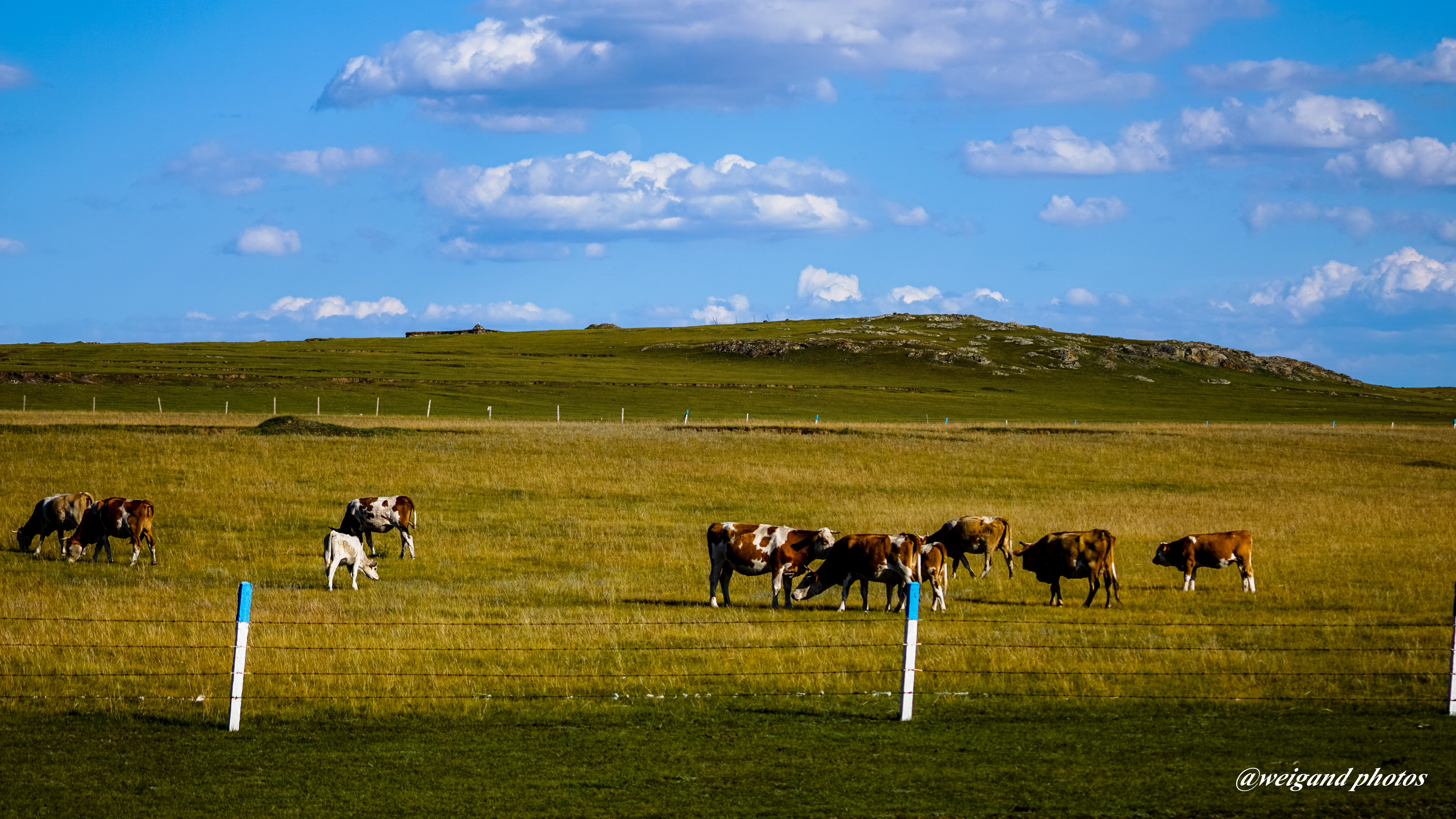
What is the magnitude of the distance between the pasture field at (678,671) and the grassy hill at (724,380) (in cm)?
4704

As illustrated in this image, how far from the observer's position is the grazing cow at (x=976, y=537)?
24.8 meters

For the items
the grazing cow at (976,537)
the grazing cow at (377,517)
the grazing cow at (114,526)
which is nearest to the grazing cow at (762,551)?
the grazing cow at (976,537)

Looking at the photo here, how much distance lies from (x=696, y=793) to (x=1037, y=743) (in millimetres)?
3676

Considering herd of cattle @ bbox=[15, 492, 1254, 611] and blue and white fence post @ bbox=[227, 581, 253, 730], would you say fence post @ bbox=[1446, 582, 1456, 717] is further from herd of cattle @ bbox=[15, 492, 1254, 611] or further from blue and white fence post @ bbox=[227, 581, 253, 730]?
blue and white fence post @ bbox=[227, 581, 253, 730]

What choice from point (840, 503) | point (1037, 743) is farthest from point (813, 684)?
point (840, 503)

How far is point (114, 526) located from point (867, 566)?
16.1m

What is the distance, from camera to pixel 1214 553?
897 inches

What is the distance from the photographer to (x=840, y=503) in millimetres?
35750

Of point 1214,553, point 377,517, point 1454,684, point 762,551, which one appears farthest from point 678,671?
point 377,517

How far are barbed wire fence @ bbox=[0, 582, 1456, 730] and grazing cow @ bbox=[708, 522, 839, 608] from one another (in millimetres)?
2696

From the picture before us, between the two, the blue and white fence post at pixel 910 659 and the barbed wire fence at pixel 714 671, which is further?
the barbed wire fence at pixel 714 671

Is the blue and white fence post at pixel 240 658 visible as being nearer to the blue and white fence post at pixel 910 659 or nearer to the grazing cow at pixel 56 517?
the blue and white fence post at pixel 910 659

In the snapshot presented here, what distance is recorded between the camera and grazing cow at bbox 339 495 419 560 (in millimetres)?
26984

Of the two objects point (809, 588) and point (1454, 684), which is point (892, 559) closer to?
point (809, 588)
